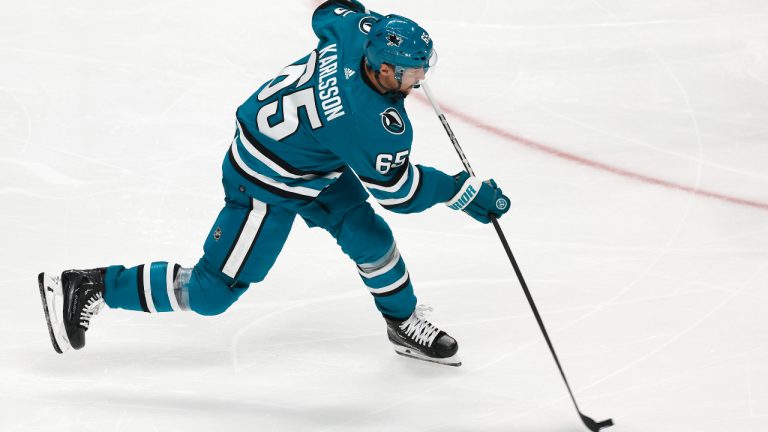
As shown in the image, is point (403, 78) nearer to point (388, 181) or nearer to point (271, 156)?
point (388, 181)

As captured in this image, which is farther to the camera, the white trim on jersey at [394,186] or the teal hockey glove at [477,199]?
the teal hockey glove at [477,199]

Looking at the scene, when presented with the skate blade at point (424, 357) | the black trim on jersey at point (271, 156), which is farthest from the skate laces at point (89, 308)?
the skate blade at point (424, 357)

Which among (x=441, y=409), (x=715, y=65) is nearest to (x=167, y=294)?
(x=441, y=409)

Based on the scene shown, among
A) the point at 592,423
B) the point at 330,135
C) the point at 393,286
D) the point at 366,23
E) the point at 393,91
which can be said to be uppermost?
the point at 366,23

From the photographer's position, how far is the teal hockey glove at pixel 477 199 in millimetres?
3076

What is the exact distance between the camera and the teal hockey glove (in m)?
3.08

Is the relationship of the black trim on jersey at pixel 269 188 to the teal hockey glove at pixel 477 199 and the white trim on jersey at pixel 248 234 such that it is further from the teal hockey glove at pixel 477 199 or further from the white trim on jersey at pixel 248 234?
the teal hockey glove at pixel 477 199

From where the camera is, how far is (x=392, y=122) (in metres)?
2.90

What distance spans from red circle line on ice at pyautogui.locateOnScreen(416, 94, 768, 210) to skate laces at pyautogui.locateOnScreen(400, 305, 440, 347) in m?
1.42

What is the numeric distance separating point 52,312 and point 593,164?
2.36 metres

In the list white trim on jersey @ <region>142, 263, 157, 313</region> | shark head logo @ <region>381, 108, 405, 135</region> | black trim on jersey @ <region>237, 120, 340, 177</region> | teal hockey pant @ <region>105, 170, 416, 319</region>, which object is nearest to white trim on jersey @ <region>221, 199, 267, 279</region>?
teal hockey pant @ <region>105, 170, 416, 319</region>

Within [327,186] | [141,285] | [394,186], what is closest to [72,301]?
[141,285]

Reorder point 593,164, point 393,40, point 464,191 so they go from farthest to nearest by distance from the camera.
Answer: point 593,164 < point 464,191 < point 393,40

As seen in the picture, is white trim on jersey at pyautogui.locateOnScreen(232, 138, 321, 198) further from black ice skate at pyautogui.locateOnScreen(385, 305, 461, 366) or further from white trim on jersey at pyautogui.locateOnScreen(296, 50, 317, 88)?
black ice skate at pyautogui.locateOnScreen(385, 305, 461, 366)
